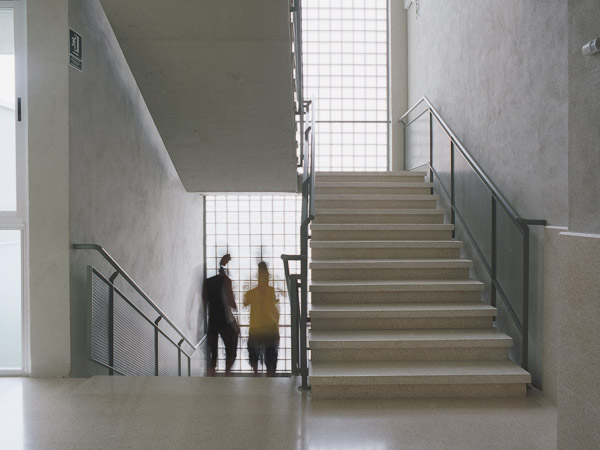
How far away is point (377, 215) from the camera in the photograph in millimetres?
5941

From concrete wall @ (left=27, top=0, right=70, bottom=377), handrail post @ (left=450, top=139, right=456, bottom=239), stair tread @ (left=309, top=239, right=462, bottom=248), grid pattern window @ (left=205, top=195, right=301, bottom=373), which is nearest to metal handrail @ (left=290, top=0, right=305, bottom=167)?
stair tread @ (left=309, top=239, right=462, bottom=248)

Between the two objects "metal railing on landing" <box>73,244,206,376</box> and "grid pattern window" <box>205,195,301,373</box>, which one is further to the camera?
"grid pattern window" <box>205,195,301,373</box>

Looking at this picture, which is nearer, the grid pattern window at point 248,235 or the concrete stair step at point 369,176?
the concrete stair step at point 369,176

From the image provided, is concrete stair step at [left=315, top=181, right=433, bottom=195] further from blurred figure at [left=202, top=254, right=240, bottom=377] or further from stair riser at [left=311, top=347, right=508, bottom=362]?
stair riser at [left=311, top=347, right=508, bottom=362]

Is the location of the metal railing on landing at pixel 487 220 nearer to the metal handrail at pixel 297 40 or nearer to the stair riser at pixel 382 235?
the stair riser at pixel 382 235

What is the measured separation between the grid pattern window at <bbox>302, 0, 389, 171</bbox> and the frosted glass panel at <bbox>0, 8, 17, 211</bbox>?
6260 mm

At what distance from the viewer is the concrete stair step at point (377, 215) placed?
590 centimetres

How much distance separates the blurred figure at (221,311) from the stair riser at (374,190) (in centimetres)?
172

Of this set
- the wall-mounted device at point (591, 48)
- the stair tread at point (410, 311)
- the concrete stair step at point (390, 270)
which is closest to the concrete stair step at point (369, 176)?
the concrete stair step at point (390, 270)

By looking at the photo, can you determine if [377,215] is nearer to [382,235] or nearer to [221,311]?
[382,235]

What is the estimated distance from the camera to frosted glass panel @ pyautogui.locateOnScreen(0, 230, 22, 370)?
13.7 ft

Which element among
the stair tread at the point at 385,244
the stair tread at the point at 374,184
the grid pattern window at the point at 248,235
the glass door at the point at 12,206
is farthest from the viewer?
the grid pattern window at the point at 248,235

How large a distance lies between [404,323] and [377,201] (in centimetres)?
223

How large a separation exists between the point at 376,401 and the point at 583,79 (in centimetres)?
241
